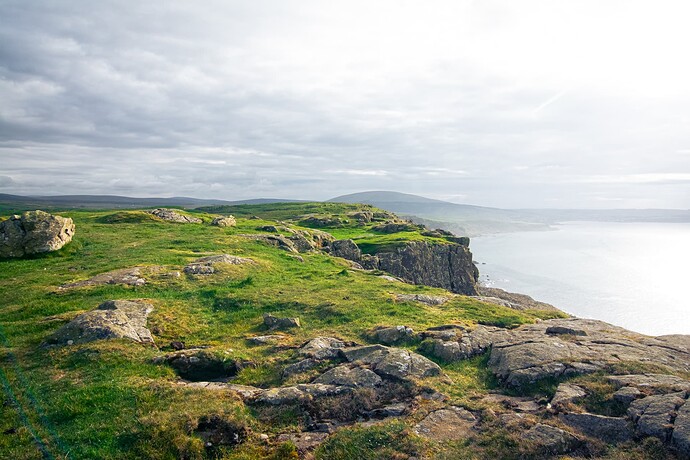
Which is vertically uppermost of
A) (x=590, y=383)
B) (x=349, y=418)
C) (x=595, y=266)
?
(x=590, y=383)

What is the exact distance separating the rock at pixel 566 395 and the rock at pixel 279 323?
13.2m

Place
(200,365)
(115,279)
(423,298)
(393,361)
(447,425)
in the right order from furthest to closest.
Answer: (423,298) < (115,279) < (393,361) < (200,365) < (447,425)

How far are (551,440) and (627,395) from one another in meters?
3.96

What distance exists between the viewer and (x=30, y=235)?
115ft

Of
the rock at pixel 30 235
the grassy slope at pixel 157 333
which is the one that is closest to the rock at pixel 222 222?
the grassy slope at pixel 157 333

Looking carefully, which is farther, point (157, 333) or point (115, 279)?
point (115, 279)

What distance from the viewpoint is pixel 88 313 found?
19.3m

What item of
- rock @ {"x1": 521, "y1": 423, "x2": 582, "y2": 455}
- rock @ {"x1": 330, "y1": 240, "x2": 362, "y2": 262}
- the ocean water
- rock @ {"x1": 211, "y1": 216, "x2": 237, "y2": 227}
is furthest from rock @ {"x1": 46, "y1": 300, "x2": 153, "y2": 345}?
the ocean water

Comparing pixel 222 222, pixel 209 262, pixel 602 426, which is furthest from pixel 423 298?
pixel 222 222

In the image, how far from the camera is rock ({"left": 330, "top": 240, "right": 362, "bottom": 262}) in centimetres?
6139

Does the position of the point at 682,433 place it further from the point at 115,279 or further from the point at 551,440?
the point at 115,279

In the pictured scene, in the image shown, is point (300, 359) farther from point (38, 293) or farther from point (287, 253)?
point (287, 253)

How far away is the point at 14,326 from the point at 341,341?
1634 centimetres

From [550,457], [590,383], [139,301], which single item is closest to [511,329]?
[590,383]
